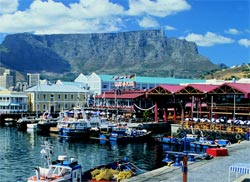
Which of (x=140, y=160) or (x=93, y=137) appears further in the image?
(x=93, y=137)

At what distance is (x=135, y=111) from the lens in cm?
8650

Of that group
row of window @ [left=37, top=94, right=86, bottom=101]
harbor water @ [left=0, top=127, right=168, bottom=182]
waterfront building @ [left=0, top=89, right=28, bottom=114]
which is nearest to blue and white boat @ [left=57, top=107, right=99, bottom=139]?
harbor water @ [left=0, top=127, right=168, bottom=182]

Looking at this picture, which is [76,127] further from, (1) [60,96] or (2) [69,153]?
(1) [60,96]

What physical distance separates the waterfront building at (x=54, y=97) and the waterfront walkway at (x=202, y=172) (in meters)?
63.7

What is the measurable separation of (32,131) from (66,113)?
275 inches

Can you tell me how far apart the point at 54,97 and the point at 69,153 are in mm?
53293

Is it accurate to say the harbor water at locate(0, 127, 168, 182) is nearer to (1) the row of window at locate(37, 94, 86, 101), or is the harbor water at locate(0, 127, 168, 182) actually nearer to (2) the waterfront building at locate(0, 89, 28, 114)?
(2) the waterfront building at locate(0, 89, 28, 114)

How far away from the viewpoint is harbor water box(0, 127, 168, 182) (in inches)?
1383

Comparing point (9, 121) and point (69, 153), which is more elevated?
point (9, 121)

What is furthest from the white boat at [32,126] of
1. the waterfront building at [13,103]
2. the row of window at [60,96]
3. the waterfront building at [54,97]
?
the row of window at [60,96]

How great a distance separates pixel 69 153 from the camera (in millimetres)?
44562

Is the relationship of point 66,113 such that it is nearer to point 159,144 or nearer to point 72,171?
point 159,144

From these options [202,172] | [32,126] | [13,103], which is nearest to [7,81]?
[13,103]

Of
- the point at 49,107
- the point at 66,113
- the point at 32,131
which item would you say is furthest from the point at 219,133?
the point at 49,107
